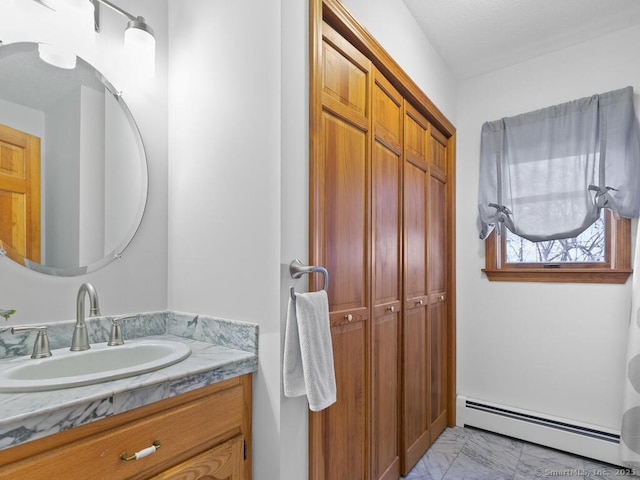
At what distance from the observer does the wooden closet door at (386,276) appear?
1.66 m

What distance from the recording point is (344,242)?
1448 millimetres

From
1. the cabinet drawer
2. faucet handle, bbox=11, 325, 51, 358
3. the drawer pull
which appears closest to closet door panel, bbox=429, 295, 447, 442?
the cabinet drawer

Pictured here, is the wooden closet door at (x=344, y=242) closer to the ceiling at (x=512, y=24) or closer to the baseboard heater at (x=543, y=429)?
the ceiling at (x=512, y=24)

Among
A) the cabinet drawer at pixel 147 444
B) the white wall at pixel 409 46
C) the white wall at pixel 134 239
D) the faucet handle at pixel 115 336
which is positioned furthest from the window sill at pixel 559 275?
the faucet handle at pixel 115 336

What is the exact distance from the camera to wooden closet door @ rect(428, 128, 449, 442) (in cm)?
233

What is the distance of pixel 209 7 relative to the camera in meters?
1.39

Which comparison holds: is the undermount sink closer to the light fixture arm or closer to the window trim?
the light fixture arm

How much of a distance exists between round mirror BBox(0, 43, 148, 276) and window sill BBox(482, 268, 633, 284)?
7.38 feet

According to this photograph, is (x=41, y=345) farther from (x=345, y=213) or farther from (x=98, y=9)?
(x=98, y=9)

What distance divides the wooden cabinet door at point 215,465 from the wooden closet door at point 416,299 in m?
1.04

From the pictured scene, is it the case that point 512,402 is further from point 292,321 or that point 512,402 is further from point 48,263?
point 48,263

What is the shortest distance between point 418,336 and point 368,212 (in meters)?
0.93

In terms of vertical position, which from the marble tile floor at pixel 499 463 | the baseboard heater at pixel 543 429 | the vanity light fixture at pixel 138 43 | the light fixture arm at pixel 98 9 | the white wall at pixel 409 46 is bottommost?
the marble tile floor at pixel 499 463

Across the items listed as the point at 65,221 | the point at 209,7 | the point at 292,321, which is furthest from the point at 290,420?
the point at 209,7
